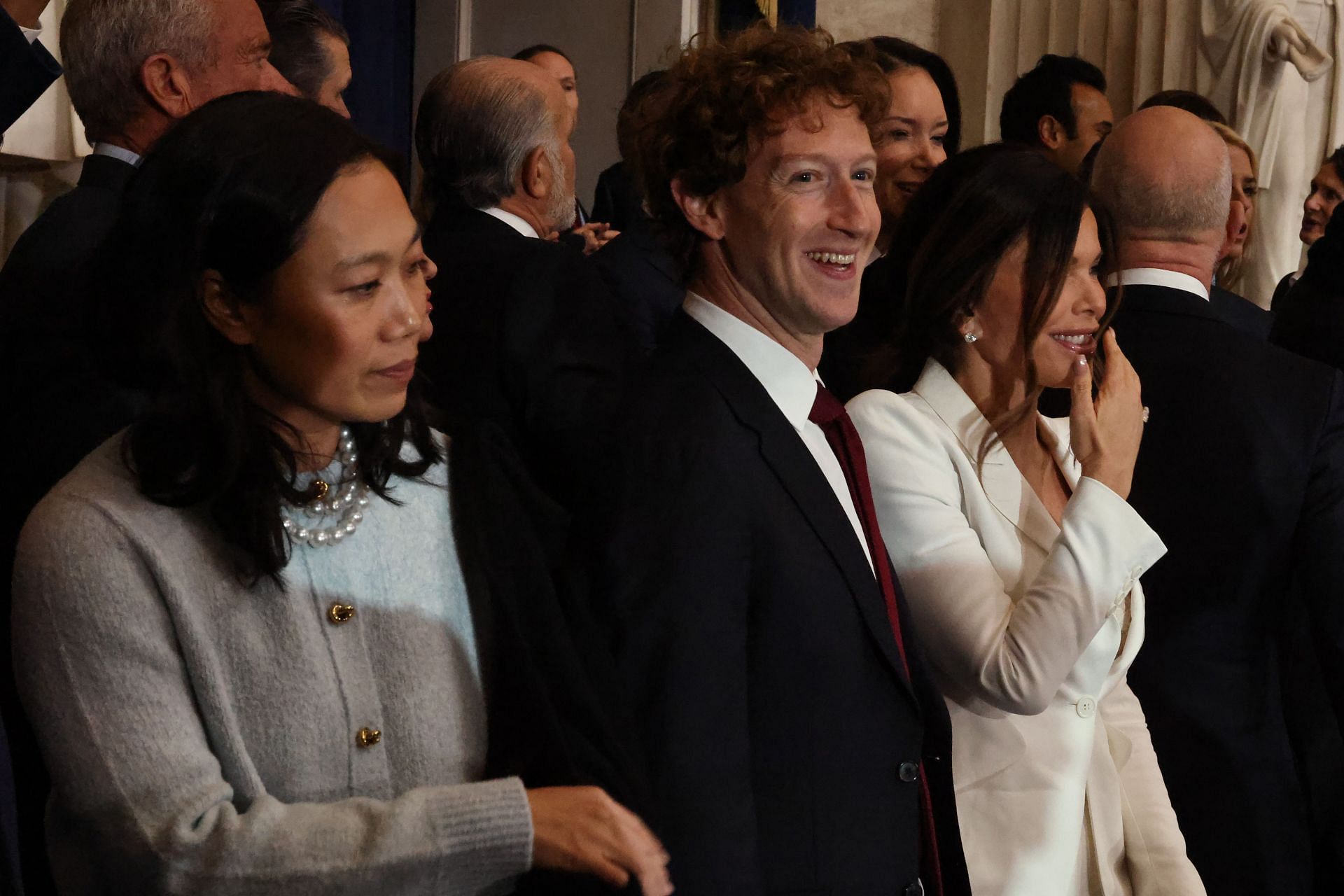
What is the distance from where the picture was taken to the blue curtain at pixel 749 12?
594cm

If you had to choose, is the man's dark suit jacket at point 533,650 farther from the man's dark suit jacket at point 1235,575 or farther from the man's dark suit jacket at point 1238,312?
the man's dark suit jacket at point 1238,312

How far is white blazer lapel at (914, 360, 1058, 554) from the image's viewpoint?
2227mm

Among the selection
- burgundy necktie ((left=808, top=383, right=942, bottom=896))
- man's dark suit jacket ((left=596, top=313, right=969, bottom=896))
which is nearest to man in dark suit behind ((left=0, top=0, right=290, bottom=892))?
man's dark suit jacket ((left=596, top=313, right=969, bottom=896))

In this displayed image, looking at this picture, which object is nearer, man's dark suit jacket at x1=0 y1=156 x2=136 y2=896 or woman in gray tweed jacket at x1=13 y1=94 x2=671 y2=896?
woman in gray tweed jacket at x1=13 y1=94 x2=671 y2=896

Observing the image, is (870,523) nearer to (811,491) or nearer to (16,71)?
(811,491)

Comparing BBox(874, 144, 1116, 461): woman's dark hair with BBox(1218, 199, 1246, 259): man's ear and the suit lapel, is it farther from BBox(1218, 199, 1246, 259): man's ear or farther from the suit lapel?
BBox(1218, 199, 1246, 259): man's ear

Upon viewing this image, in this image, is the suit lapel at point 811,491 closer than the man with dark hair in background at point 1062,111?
Yes

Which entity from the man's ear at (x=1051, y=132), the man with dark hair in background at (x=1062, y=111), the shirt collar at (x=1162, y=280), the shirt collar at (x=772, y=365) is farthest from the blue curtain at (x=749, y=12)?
the shirt collar at (x=772, y=365)

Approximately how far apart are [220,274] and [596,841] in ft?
2.37

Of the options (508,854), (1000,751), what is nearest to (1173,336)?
(1000,751)

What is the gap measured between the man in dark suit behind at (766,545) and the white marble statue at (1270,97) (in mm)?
5184

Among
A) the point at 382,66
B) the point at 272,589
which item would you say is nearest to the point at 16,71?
the point at 272,589

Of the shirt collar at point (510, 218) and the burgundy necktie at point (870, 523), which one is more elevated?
the shirt collar at point (510, 218)

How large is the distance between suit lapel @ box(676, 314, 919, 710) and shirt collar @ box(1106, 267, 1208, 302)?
1.08 metres
